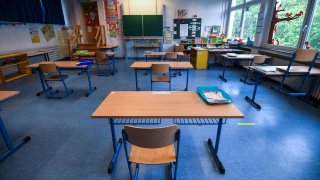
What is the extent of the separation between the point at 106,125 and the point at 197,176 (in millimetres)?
1550

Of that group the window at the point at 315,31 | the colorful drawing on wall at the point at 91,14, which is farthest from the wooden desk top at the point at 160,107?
the colorful drawing on wall at the point at 91,14

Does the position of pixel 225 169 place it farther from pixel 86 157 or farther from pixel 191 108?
pixel 86 157

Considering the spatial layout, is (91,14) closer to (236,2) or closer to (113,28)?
(113,28)

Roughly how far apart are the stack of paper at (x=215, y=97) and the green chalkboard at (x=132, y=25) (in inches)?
267

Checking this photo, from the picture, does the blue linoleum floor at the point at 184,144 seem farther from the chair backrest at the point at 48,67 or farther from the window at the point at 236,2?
the window at the point at 236,2

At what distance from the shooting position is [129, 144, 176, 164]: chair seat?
133 cm

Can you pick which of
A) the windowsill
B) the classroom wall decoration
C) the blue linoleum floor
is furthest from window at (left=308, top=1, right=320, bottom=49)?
the classroom wall decoration

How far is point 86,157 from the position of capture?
195 cm

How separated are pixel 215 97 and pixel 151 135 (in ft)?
2.86

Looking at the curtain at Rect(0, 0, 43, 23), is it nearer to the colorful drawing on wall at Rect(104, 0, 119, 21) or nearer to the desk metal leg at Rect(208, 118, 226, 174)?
the colorful drawing on wall at Rect(104, 0, 119, 21)

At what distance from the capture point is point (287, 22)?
4.30 metres

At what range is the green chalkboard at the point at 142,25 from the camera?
300 inches

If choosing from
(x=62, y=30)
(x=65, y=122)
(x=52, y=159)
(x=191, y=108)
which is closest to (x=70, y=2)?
(x=62, y=30)

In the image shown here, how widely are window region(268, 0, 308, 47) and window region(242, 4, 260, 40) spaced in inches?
37.8
